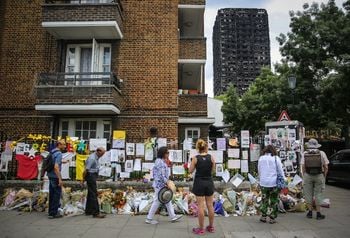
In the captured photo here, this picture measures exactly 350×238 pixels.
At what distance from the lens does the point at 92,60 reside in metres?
12.7

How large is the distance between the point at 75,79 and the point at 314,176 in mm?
8924

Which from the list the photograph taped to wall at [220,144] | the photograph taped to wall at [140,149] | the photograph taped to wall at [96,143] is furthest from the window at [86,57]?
the photograph taped to wall at [220,144]

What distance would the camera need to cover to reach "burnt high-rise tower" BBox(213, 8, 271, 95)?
63.1 m

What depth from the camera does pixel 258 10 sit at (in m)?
68.6

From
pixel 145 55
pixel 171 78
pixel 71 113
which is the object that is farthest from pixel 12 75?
pixel 171 78

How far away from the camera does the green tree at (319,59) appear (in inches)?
Answer: 683

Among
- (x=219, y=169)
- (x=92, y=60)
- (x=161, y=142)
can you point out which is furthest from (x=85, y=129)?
(x=219, y=169)

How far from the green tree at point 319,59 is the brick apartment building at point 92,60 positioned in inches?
368

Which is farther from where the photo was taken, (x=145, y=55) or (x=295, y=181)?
(x=145, y=55)

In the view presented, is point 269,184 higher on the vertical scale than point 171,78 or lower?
lower

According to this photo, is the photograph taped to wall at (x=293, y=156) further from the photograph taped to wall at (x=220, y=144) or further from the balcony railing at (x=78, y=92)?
the balcony railing at (x=78, y=92)

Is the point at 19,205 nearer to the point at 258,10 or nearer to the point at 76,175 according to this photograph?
the point at 76,175

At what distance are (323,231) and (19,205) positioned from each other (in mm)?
8137

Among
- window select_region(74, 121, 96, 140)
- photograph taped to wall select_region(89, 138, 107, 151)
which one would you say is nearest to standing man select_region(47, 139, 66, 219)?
photograph taped to wall select_region(89, 138, 107, 151)
